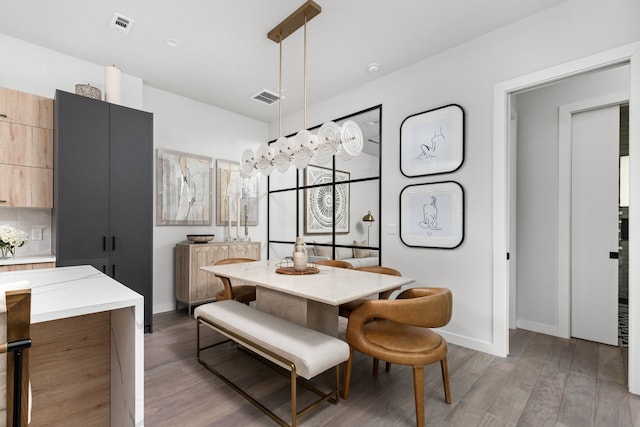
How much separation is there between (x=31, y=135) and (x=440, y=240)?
3.91m

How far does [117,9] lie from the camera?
255 centimetres

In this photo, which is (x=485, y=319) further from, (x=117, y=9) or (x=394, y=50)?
(x=117, y=9)

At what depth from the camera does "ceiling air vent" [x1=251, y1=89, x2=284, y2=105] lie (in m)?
4.21

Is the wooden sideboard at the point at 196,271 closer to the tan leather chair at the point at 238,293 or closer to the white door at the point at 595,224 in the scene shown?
the tan leather chair at the point at 238,293

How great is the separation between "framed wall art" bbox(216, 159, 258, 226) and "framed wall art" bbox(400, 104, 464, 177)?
2329mm

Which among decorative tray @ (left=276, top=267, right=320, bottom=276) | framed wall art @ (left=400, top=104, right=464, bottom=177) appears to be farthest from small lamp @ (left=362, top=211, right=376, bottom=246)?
decorative tray @ (left=276, top=267, right=320, bottom=276)

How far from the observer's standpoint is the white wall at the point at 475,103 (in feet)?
7.91

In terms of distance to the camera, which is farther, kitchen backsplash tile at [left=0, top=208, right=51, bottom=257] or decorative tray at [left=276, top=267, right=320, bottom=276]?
kitchen backsplash tile at [left=0, top=208, right=51, bottom=257]

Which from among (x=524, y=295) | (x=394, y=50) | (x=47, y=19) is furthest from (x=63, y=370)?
(x=524, y=295)

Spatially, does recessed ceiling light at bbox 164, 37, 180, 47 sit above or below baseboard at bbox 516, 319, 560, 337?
above

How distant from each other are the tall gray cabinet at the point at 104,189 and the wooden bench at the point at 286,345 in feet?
4.72

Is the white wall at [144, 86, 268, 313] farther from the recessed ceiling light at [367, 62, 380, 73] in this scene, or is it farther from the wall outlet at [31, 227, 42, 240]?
the recessed ceiling light at [367, 62, 380, 73]

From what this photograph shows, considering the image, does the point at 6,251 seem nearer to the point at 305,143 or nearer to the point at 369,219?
the point at 305,143

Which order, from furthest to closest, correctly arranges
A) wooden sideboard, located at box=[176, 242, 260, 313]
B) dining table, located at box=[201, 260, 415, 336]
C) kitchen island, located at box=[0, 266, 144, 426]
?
1. wooden sideboard, located at box=[176, 242, 260, 313]
2. dining table, located at box=[201, 260, 415, 336]
3. kitchen island, located at box=[0, 266, 144, 426]
